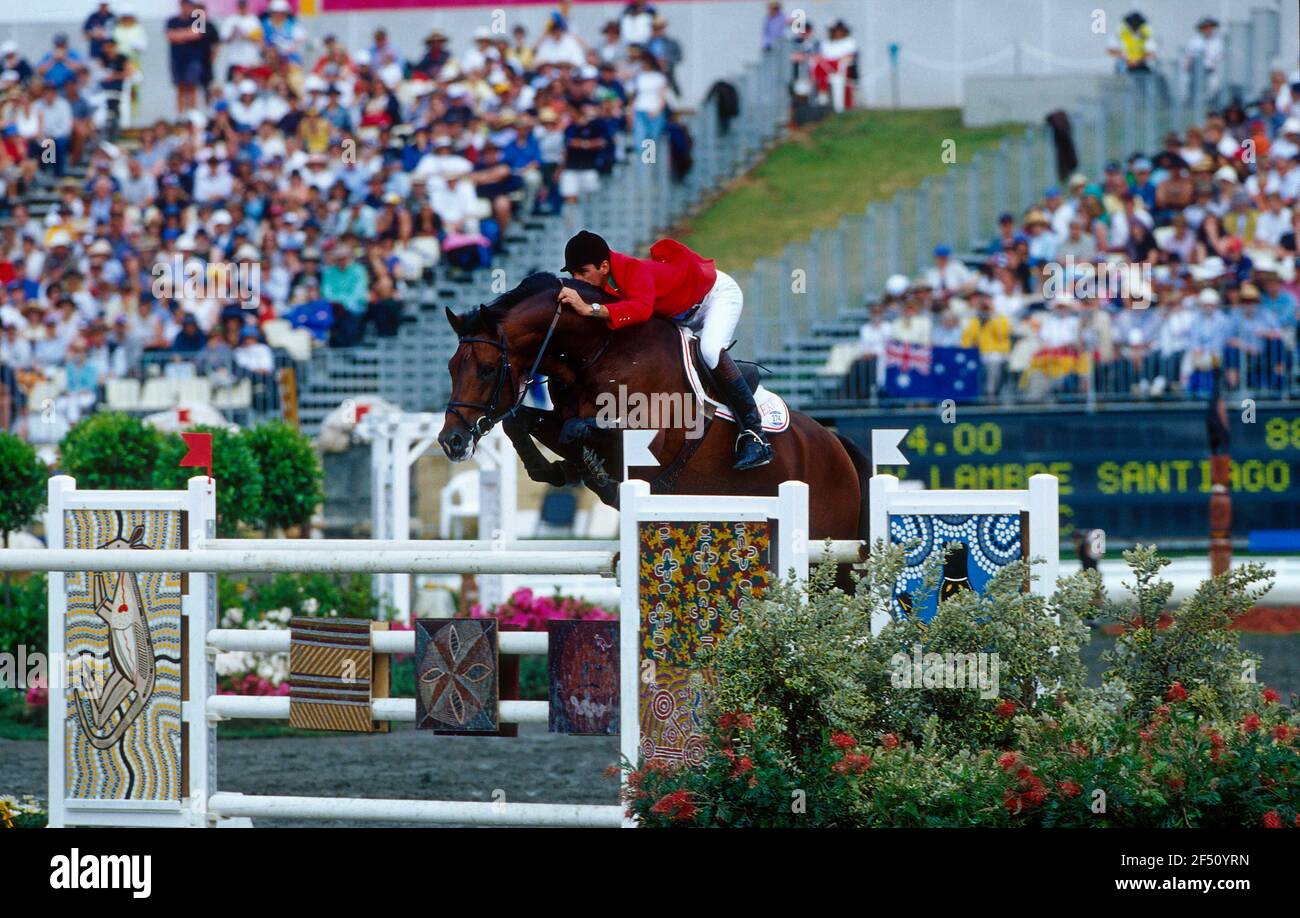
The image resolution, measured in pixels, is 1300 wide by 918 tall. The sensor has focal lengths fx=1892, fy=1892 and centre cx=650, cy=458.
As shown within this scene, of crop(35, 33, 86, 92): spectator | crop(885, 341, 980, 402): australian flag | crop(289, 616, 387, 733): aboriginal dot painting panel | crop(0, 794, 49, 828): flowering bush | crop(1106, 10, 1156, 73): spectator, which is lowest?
crop(0, 794, 49, 828): flowering bush

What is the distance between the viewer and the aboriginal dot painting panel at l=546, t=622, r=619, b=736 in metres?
5.20

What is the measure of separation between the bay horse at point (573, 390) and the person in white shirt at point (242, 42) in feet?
55.4

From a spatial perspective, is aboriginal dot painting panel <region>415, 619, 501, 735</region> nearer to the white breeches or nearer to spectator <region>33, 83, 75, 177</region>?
the white breeches

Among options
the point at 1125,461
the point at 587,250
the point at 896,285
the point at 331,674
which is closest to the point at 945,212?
the point at 896,285

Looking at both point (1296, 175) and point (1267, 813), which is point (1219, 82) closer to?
point (1296, 175)

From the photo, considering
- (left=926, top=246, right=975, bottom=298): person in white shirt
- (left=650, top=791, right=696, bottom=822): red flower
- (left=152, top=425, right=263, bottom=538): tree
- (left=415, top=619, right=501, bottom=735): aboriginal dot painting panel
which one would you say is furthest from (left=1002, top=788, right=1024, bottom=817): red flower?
(left=926, top=246, right=975, bottom=298): person in white shirt

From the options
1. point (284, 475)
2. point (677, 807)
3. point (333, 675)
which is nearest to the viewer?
point (677, 807)

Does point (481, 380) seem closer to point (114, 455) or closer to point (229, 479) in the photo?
point (229, 479)

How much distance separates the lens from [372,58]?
22469mm

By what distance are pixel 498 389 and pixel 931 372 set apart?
8.05 meters

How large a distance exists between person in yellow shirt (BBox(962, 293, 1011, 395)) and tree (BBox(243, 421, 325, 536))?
529 cm

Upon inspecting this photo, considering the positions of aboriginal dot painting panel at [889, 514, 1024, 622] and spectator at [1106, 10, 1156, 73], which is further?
spectator at [1106, 10, 1156, 73]

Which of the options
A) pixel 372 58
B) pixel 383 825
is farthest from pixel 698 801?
pixel 372 58

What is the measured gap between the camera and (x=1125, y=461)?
43.6ft
